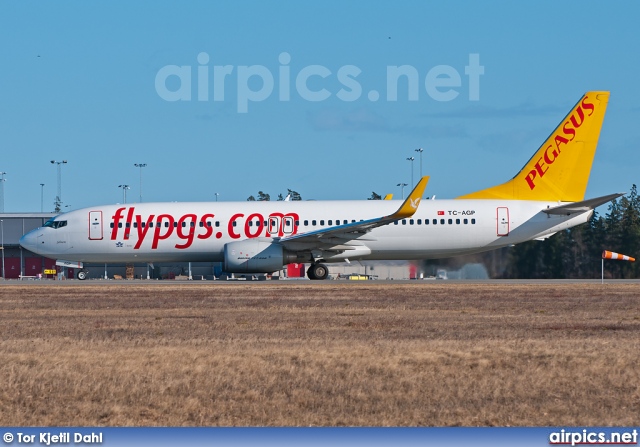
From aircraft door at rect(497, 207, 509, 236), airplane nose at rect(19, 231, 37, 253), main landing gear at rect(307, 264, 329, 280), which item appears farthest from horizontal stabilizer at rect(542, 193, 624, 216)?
airplane nose at rect(19, 231, 37, 253)

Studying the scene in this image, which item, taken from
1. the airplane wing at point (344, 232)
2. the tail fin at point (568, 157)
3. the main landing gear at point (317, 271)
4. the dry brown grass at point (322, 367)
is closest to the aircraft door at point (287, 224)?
the airplane wing at point (344, 232)

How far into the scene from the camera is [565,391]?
502 inches

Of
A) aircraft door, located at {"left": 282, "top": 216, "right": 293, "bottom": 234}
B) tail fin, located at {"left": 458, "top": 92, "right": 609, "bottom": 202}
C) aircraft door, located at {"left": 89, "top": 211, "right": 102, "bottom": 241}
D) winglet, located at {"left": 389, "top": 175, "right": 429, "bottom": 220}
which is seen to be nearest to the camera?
winglet, located at {"left": 389, "top": 175, "right": 429, "bottom": 220}

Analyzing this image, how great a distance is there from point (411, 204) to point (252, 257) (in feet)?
24.4

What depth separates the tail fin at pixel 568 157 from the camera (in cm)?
4694

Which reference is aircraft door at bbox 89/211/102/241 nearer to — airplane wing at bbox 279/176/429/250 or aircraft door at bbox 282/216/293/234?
aircraft door at bbox 282/216/293/234

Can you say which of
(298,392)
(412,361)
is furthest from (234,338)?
(298,392)

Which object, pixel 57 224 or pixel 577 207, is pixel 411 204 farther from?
pixel 57 224

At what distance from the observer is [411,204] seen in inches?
1690

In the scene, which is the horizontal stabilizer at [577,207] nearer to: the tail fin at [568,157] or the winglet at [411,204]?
the tail fin at [568,157]

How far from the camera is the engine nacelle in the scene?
44.5 meters

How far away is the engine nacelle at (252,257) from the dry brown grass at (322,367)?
1786cm

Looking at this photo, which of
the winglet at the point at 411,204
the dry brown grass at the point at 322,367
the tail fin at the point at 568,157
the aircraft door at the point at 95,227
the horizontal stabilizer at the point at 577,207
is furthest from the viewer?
the aircraft door at the point at 95,227

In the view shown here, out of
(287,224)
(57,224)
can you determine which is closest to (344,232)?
(287,224)
